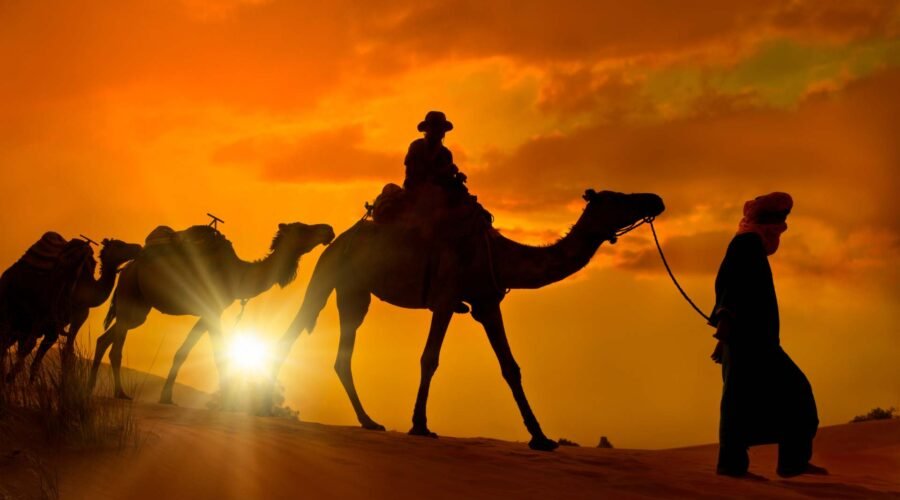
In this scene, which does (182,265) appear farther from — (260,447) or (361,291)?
(260,447)

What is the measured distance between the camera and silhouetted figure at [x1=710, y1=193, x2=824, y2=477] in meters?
9.89

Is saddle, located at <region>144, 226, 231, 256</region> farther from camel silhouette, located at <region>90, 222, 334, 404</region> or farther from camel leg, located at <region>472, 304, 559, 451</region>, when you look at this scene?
camel leg, located at <region>472, 304, 559, 451</region>

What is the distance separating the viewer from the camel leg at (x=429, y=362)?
1145 cm

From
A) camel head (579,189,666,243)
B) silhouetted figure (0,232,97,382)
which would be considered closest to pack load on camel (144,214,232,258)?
silhouetted figure (0,232,97,382)

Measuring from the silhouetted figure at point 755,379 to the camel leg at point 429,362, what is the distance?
10.0 feet

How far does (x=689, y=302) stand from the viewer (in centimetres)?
1041

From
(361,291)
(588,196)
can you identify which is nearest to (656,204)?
(588,196)

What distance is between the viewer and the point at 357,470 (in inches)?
309

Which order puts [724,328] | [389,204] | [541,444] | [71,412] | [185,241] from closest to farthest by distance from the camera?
1. [71,412]
2. [724,328]
3. [541,444]
4. [389,204]
5. [185,241]

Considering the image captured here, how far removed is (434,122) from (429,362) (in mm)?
2993

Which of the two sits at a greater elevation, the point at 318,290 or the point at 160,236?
the point at 160,236

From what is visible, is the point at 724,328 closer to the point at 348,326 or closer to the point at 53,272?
the point at 348,326

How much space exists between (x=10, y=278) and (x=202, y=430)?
21.3ft

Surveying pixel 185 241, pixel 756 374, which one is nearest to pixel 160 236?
pixel 185 241
